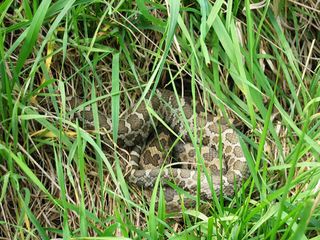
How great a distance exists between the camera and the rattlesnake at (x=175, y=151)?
15.5 ft

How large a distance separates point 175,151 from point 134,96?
0.49m

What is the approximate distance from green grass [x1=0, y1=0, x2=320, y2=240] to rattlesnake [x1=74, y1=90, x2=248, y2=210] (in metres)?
0.13

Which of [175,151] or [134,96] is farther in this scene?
[175,151]

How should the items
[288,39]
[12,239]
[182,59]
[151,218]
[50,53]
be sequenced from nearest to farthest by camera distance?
[151,218], [12,239], [50,53], [182,59], [288,39]

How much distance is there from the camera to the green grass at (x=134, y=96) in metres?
3.88

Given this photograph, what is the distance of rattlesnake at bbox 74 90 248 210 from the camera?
4723 mm

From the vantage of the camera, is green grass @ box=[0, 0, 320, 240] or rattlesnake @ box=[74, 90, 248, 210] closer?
green grass @ box=[0, 0, 320, 240]

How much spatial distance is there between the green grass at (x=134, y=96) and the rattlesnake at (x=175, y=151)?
134 millimetres

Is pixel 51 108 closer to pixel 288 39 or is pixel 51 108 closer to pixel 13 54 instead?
pixel 13 54

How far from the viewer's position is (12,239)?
408 cm

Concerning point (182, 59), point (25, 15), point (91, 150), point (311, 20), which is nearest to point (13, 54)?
point (25, 15)

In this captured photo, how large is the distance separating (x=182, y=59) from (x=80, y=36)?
657 millimetres

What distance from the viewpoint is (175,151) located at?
5.12 meters

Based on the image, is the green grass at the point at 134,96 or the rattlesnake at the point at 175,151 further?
the rattlesnake at the point at 175,151
